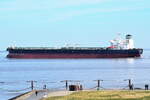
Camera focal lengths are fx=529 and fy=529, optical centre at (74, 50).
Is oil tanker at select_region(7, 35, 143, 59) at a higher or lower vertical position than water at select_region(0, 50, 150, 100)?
higher

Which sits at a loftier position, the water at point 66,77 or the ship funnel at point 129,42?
the ship funnel at point 129,42

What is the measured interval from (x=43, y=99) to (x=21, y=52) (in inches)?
4474

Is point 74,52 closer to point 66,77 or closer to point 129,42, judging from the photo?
point 129,42

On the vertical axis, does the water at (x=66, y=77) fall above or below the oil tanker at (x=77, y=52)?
below

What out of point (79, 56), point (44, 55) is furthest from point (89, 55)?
point (44, 55)

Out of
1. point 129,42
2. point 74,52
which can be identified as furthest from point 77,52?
point 129,42

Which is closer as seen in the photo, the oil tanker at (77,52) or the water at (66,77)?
the water at (66,77)

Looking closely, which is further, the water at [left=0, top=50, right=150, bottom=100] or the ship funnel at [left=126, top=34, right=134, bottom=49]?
the ship funnel at [left=126, top=34, right=134, bottom=49]

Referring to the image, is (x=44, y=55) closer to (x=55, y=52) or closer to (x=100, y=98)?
(x=55, y=52)

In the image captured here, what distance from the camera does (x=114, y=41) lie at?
15225 cm

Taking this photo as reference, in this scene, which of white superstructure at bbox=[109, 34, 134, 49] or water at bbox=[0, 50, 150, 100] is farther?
white superstructure at bbox=[109, 34, 134, 49]

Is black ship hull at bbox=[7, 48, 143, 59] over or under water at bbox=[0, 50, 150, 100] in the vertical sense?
over

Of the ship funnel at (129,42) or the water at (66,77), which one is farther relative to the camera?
the ship funnel at (129,42)

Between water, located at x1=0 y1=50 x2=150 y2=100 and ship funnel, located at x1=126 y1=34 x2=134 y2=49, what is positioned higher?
ship funnel, located at x1=126 y1=34 x2=134 y2=49
